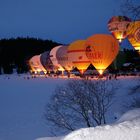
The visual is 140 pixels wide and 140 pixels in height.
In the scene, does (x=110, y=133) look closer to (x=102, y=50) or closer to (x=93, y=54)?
(x=102, y=50)

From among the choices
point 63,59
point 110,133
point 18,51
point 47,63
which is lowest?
point 110,133

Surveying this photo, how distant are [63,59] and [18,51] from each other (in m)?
66.2

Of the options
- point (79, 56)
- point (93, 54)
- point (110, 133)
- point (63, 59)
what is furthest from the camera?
point (63, 59)

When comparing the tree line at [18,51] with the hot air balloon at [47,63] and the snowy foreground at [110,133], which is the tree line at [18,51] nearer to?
the hot air balloon at [47,63]

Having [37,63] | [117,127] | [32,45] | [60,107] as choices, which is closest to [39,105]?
[60,107]

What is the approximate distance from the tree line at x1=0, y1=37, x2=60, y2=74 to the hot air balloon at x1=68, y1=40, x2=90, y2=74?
58460 millimetres

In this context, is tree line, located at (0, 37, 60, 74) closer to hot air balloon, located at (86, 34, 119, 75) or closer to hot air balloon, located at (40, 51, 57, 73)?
hot air balloon, located at (40, 51, 57, 73)

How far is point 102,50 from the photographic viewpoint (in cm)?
3834

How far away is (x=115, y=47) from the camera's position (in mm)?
39156

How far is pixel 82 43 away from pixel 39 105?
24.9m

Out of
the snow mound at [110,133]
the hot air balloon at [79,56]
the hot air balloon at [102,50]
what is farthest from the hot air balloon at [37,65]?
the snow mound at [110,133]

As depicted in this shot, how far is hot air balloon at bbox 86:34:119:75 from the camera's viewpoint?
38.4 meters

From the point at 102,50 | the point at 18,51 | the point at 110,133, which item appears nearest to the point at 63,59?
the point at 102,50

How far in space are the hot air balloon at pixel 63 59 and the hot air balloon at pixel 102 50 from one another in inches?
397
